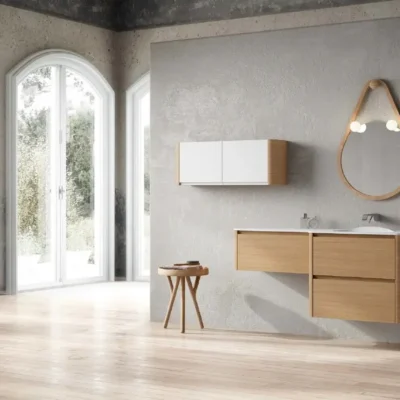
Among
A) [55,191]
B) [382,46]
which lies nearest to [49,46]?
[55,191]

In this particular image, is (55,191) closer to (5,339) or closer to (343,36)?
(5,339)

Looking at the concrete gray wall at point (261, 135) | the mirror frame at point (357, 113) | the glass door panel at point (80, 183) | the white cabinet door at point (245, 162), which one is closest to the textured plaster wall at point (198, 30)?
the glass door panel at point (80, 183)

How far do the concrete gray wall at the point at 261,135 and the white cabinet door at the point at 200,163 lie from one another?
0.20m

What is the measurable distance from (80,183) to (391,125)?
5178 mm

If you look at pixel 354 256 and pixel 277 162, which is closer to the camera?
pixel 354 256

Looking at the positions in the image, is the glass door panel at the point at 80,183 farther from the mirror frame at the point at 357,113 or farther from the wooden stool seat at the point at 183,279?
the mirror frame at the point at 357,113

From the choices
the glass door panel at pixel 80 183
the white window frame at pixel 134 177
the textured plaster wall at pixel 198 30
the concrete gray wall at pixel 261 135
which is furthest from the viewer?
the white window frame at pixel 134 177

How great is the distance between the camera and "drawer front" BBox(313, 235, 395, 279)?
6422 mm

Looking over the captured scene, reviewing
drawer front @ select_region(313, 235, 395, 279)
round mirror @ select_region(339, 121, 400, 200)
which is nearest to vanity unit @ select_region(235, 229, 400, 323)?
drawer front @ select_region(313, 235, 395, 279)

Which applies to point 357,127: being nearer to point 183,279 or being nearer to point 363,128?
point 363,128

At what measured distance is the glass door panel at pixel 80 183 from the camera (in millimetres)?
10922

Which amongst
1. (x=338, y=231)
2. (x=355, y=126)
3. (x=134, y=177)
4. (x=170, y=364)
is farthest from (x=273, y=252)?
(x=134, y=177)

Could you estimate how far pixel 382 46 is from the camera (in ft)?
22.1

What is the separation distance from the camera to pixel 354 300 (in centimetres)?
654
